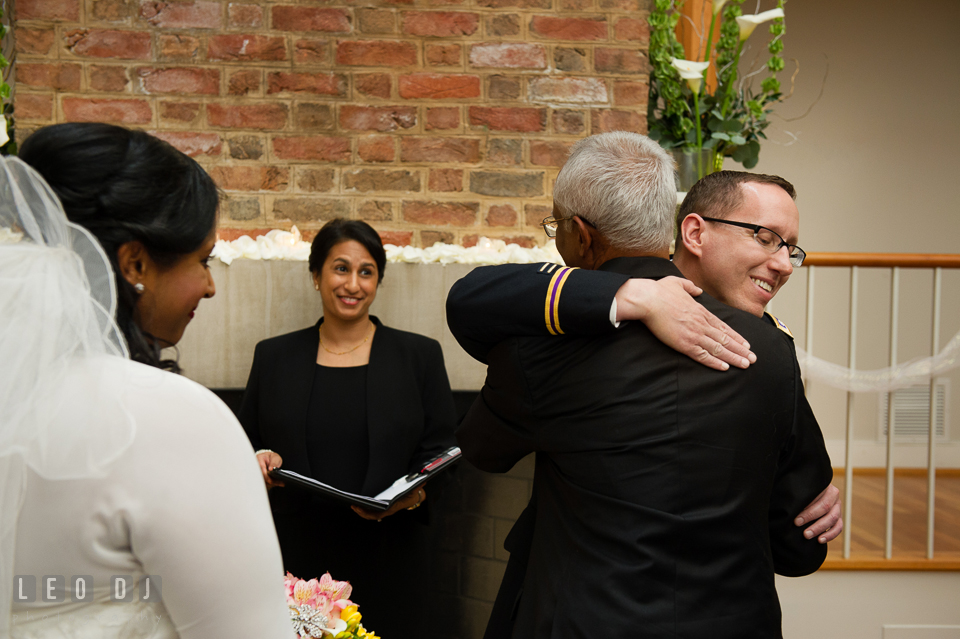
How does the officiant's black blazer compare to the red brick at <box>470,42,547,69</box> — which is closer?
the officiant's black blazer

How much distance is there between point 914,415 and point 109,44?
588 cm

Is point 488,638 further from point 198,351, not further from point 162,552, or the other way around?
point 198,351

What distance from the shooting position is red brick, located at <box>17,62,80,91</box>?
7.87 ft

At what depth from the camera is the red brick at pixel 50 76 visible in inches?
94.4

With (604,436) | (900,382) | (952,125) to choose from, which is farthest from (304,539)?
(952,125)

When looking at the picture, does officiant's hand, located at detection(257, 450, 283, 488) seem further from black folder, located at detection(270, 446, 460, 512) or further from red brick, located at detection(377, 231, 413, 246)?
red brick, located at detection(377, 231, 413, 246)

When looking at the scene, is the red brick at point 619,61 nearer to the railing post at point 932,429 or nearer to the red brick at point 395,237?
the red brick at point 395,237

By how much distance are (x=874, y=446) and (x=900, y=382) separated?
257cm

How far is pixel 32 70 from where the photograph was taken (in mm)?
2402

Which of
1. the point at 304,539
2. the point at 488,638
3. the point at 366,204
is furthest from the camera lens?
the point at 366,204

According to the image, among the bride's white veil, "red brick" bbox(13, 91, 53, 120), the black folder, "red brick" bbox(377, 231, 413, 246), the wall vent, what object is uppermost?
"red brick" bbox(13, 91, 53, 120)

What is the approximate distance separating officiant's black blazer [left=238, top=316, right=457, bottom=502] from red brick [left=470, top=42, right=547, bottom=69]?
1.05 meters

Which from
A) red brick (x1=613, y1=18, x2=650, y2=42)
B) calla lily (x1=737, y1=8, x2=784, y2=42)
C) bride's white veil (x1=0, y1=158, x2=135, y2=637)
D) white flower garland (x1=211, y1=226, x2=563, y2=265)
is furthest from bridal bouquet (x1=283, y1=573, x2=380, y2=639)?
calla lily (x1=737, y1=8, x2=784, y2=42)

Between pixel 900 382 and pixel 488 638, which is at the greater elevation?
pixel 900 382
